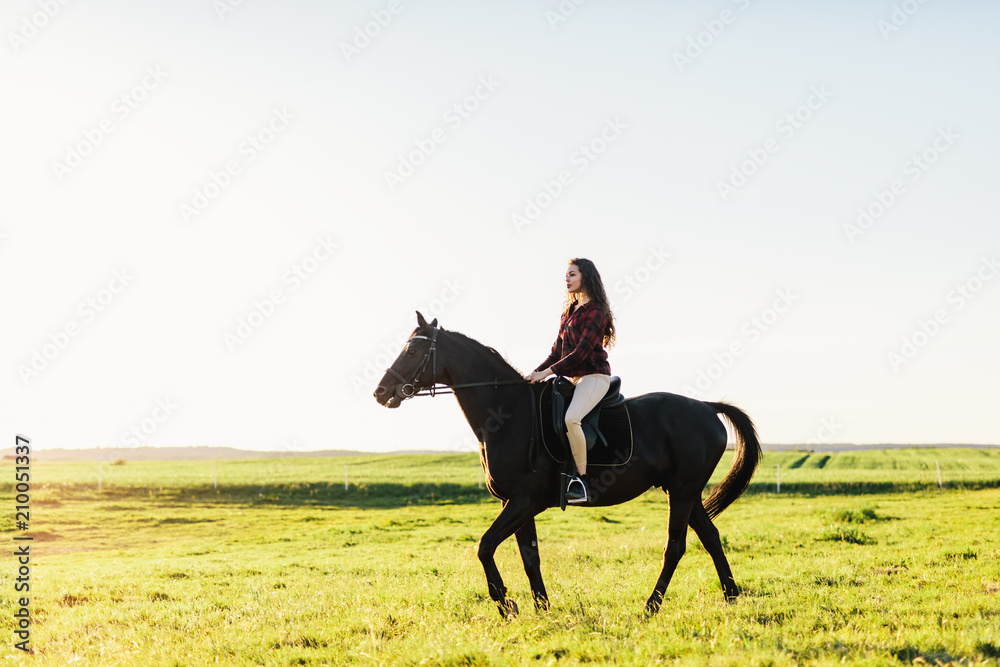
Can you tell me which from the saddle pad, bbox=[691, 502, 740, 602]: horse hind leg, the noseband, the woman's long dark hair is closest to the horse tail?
bbox=[691, 502, 740, 602]: horse hind leg

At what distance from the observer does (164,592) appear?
1034cm

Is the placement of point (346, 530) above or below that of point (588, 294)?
below

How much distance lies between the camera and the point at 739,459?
30.7 ft

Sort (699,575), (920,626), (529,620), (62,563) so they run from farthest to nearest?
(62,563) → (699,575) → (529,620) → (920,626)

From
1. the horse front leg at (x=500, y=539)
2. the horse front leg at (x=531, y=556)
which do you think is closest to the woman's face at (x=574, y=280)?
the horse front leg at (x=500, y=539)

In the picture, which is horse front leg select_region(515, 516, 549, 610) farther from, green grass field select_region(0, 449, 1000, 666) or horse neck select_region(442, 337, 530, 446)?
horse neck select_region(442, 337, 530, 446)

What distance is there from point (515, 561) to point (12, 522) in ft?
57.5

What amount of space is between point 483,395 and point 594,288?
1.68 m

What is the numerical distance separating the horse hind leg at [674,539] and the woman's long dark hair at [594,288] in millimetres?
2038

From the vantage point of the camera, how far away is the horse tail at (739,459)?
→ 9.19 m

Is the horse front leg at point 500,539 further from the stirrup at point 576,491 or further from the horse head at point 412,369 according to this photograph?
the horse head at point 412,369

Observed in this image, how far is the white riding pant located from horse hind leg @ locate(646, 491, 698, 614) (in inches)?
54.2

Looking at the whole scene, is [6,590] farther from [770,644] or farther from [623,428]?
[770,644]

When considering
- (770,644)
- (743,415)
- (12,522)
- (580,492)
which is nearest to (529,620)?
(580,492)
